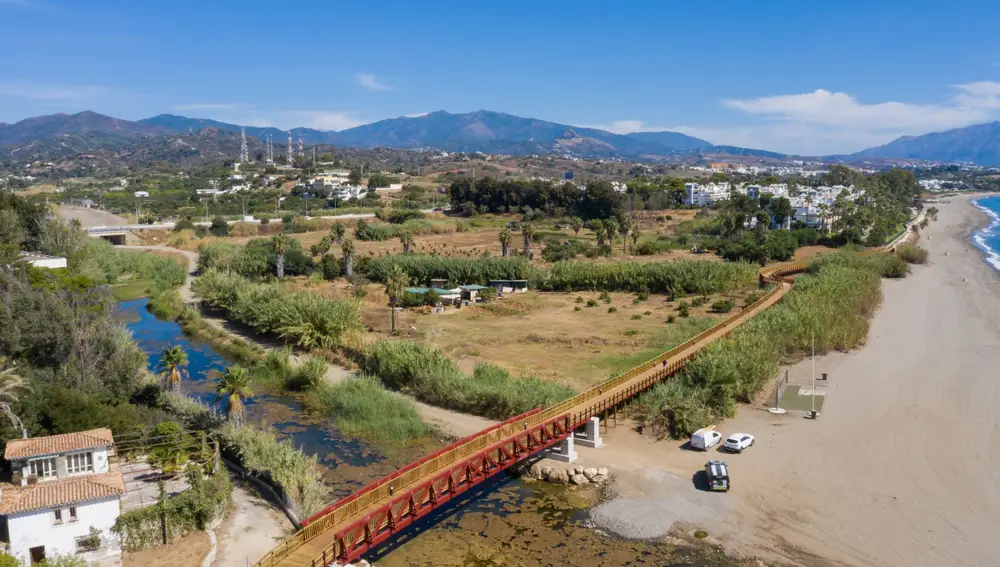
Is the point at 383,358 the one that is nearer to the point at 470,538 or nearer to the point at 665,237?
the point at 470,538

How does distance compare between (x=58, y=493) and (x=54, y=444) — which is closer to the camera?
(x=58, y=493)

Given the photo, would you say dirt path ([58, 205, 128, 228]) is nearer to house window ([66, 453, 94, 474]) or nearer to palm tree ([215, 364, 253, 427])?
palm tree ([215, 364, 253, 427])

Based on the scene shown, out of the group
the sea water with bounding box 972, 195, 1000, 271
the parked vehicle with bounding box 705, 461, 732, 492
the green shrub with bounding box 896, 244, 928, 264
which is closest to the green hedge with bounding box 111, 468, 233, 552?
the parked vehicle with bounding box 705, 461, 732, 492

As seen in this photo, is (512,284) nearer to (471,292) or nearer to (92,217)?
(471,292)

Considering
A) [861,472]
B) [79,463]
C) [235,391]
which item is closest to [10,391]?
[79,463]

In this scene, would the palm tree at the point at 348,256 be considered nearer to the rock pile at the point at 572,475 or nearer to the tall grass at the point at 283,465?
the tall grass at the point at 283,465

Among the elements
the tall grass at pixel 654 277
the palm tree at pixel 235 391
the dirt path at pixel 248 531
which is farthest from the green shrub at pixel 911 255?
the dirt path at pixel 248 531
